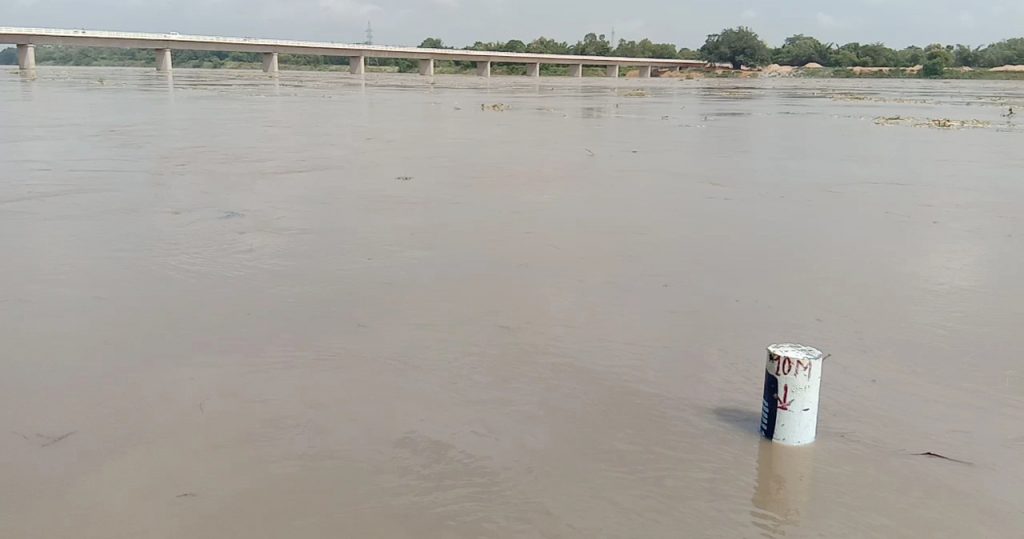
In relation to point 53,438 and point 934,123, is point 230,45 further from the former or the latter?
point 53,438

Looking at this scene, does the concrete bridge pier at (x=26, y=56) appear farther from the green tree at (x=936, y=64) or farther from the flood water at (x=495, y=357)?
the green tree at (x=936, y=64)

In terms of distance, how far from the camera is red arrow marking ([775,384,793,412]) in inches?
117

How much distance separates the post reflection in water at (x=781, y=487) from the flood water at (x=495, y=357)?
10 millimetres

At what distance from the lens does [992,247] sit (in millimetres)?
6137

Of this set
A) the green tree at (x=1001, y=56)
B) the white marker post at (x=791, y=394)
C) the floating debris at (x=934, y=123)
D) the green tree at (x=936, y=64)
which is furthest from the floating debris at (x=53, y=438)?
the green tree at (x=1001, y=56)

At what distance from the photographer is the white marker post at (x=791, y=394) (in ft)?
9.70

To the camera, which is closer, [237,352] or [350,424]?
[350,424]

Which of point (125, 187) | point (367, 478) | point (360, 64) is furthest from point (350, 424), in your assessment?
point (360, 64)

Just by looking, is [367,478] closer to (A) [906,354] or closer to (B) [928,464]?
(B) [928,464]

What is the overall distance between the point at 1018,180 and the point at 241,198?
8.81 metres

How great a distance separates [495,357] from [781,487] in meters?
1.56

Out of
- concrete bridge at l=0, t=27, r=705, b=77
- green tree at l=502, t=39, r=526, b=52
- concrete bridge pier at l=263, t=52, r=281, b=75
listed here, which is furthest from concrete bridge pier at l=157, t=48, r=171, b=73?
green tree at l=502, t=39, r=526, b=52

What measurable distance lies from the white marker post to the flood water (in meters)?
0.09

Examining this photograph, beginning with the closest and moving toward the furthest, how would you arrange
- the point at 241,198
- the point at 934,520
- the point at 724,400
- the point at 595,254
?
the point at 934,520
the point at 724,400
the point at 595,254
the point at 241,198
